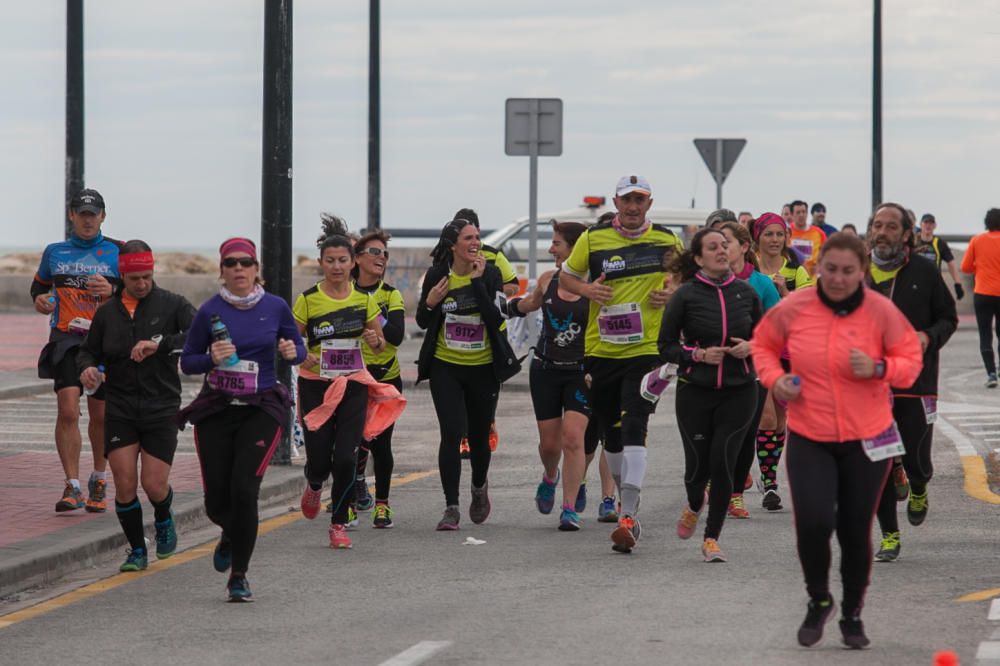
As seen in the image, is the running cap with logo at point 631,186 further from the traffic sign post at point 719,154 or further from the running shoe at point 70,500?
the traffic sign post at point 719,154

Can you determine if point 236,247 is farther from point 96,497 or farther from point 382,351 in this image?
point 96,497

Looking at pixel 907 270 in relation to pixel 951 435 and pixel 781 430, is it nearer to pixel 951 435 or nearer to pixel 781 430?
pixel 781 430

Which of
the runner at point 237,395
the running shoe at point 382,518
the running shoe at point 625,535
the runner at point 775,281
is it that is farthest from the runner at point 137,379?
the runner at point 775,281

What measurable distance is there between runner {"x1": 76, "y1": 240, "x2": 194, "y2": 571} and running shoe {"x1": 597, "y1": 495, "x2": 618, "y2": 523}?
279 centimetres

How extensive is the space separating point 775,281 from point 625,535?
2.53 m

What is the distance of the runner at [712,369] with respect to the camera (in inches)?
377

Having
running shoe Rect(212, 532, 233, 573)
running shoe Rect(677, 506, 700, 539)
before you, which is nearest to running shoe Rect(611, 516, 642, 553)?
running shoe Rect(677, 506, 700, 539)

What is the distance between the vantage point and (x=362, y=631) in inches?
314

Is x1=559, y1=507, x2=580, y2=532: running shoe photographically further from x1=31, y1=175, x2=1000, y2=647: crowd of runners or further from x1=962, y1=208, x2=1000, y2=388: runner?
x1=962, y1=208, x2=1000, y2=388: runner

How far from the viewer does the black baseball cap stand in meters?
11.3

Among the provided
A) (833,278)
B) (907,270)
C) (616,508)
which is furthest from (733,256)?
(833,278)

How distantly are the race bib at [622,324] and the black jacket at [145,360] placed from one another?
2.28 m

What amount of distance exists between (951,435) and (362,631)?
9.27 m

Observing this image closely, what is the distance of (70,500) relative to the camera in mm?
11305
